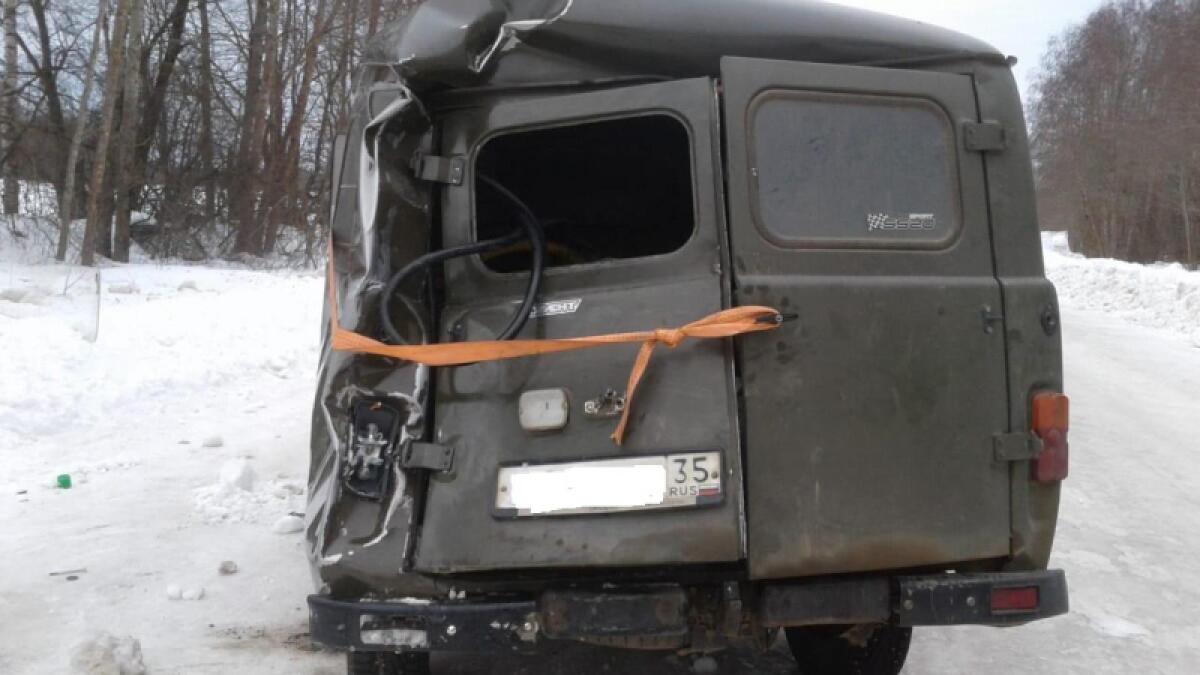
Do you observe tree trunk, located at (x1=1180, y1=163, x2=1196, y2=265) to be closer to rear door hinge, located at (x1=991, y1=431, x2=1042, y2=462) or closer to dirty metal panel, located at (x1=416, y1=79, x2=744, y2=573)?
rear door hinge, located at (x1=991, y1=431, x2=1042, y2=462)

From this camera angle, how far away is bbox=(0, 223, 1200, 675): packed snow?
4.51 m

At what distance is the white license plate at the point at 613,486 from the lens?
3209mm

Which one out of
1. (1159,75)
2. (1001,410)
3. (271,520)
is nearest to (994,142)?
(1001,410)

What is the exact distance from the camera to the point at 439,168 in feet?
11.9

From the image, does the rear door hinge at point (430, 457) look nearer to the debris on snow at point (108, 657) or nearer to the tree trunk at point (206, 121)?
the debris on snow at point (108, 657)

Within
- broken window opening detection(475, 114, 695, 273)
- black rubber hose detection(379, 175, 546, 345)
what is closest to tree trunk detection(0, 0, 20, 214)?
Answer: broken window opening detection(475, 114, 695, 273)

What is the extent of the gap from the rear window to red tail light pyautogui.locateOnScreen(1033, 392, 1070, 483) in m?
0.60

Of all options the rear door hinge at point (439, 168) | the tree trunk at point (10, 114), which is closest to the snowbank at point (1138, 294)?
the rear door hinge at point (439, 168)

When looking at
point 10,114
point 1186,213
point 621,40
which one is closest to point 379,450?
point 621,40

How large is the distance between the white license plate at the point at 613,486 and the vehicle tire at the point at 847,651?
3.74ft

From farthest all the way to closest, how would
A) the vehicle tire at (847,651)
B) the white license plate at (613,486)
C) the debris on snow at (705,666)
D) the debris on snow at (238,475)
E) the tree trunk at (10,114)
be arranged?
the tree trunk at (10,114) < the debris on snow at (238,475) < the debris on snow at (705,666) < the vehicle tire at (847,651) < the white license plate at (613,486)

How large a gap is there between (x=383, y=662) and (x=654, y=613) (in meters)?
1.07

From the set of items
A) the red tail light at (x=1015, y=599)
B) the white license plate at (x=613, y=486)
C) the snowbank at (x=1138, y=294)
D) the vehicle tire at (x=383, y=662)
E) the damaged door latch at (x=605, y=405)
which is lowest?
the snowbank at (x=1138, y=294)

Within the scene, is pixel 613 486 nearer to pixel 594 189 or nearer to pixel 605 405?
pixel 605 405
